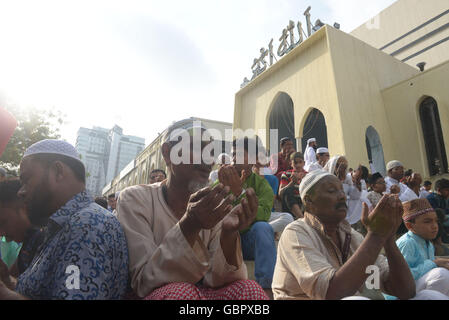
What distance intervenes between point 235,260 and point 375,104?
11.7 m

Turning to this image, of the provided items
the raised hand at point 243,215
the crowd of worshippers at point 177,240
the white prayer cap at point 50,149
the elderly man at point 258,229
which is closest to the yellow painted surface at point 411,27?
the elderly man at point 258,229

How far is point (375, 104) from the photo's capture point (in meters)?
11.3

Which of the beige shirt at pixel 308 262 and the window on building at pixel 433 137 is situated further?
the window on building at pixel 433 137

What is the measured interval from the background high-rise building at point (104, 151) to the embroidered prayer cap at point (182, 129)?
222 feet

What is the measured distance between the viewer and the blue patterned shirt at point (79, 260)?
1.17m

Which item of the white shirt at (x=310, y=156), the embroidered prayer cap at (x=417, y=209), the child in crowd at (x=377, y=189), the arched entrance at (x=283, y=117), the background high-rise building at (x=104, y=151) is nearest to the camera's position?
the embroidered prayer cap at (x=417, y=209)

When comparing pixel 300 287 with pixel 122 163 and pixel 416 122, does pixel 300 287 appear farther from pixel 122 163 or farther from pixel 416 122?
pixel 122 163

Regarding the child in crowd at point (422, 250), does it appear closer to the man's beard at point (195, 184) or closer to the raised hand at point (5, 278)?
the man's beard at point (195, 184)

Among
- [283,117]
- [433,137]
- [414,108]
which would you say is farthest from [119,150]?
[433,137]

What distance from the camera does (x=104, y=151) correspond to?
75438mm

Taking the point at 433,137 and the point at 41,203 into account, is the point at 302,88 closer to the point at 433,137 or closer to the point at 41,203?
the point at 433,137

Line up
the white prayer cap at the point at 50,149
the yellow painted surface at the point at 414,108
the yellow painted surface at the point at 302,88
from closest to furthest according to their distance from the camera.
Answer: the white prayer cap at the point at 50,149
the yellow painted surface at the point at 414,108
the yellow painted surface at the point at 302,88

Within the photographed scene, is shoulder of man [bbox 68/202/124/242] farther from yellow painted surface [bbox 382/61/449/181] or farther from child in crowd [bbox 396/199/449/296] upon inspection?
yellow painted surface [bbox 382/61/449/181]

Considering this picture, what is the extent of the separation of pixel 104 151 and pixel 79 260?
80.4m
